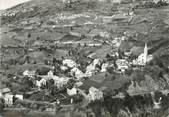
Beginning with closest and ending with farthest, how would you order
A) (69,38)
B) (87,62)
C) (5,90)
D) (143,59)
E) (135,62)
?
(5,90) → (135,62) → (143,59) → (87,62) → (69,38)

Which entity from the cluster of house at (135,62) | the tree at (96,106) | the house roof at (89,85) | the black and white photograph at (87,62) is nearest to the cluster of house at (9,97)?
the black and white photograph at (87,62)

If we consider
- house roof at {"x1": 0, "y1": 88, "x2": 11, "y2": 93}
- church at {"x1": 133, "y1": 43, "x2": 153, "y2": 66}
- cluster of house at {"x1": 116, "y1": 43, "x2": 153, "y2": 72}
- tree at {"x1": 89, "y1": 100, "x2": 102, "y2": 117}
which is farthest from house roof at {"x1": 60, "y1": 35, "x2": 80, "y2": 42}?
tree at {"x1": 89, "y1": 100, "x2": 102, "y2": 117}

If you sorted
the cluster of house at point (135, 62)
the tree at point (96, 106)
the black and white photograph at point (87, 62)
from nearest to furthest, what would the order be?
the tree at point (96, 106)
the black and white photograph at point (87, 62)
the cluster of house at point (135, 62)

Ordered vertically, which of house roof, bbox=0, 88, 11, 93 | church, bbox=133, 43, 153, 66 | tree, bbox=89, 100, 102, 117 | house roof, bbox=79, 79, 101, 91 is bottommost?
tree, bbox=89, 100, 102, 117

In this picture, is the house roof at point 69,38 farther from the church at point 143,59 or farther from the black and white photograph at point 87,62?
the church at point 143,59

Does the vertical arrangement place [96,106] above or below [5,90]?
below

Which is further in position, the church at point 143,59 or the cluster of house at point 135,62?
the church at point 143,59

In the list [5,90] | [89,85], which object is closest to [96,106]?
[89,85]

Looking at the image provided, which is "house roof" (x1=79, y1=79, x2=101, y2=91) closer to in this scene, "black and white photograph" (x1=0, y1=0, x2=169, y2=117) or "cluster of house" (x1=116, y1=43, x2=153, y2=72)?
"black and white photograph" (x1=0, y1=0, x2=169, y2=117)

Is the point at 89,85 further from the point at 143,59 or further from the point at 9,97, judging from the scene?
the point at 143,59
